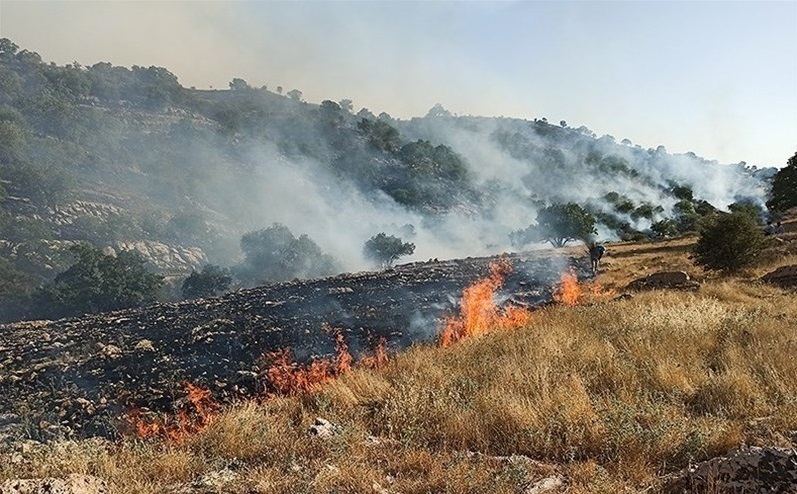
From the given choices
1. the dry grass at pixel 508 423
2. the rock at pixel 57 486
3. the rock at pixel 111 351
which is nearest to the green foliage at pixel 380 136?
the rock at pixel 111 351

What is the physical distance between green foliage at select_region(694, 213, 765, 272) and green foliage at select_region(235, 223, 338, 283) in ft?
105

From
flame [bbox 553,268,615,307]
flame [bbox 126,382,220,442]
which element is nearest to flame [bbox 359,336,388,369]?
flame [bbox 126,382,220,442]

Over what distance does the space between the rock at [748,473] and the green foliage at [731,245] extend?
64.5 ft

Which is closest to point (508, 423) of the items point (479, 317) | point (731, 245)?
point (479, 317)

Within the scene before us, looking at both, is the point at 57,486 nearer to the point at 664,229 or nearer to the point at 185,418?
the point at 185,418

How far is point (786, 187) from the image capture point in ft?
127

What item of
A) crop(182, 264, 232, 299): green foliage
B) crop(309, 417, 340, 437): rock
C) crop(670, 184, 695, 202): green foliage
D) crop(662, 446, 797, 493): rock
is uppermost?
crop(670, 184, 695, 202): green foliage

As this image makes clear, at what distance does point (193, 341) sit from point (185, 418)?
6131 millimetres

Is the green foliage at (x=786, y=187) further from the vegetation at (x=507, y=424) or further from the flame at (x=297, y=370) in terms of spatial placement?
the flame at (x=297, y=370)

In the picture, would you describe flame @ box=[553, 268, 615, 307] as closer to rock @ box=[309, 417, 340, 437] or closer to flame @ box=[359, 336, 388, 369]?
flame @ box=[359, 336, 388, 369]

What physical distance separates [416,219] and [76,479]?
76349mm

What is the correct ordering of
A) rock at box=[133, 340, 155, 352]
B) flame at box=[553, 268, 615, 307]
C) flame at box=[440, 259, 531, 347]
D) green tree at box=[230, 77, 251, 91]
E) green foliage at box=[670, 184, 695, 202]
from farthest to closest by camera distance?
green tree at box=[230, 77, 251, 91]
green foliage at box=[670, 184, 695, 202]
flame at box=[553, 268, 615, 307]
rock at box=[133, 340, 155, 352]
flame at box=[440, 259, 531, 347]

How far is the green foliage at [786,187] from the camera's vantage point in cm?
3756

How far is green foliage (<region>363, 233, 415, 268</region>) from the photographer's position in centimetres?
5138
